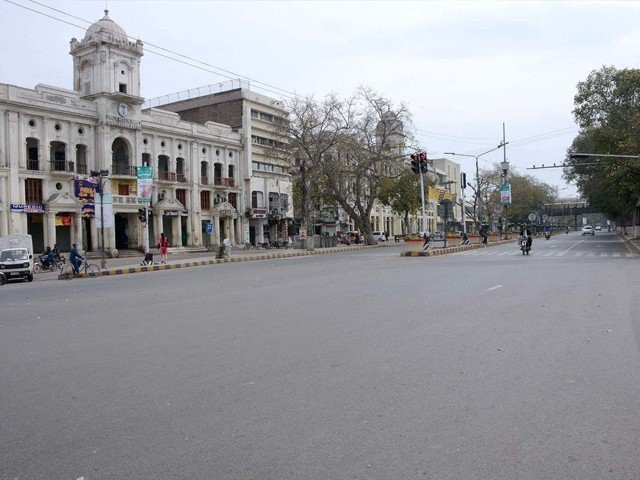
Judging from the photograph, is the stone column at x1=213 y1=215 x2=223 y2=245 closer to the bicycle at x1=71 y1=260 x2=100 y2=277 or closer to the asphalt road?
the bicycle at x1=71 y1=260 x2=100 y2=277

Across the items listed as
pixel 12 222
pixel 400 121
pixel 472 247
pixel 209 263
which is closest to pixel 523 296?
pixel 209 263

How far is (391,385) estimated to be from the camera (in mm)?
5309

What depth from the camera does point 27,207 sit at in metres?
37.0

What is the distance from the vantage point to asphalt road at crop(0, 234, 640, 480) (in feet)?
→ 12.0

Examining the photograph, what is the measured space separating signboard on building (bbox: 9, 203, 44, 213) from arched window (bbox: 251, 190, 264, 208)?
23.8 metres

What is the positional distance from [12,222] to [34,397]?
35.8 metres

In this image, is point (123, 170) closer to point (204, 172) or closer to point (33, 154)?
point (33, 154)

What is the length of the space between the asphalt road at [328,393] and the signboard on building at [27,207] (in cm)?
2960

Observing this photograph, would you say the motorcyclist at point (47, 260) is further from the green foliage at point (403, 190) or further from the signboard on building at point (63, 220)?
the green foliage at point (403, 190)

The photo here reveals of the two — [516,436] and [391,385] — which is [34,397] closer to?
[391,385]

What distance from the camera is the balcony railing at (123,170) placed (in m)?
43.2

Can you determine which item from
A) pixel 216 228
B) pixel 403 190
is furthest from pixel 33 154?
pixel 403 190

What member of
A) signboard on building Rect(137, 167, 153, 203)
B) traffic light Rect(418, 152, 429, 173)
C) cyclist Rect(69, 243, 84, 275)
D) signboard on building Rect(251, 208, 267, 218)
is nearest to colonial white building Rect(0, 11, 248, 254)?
signboard on building Rect(137, 167, 153, 203)

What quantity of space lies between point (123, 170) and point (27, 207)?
872 centimetres
